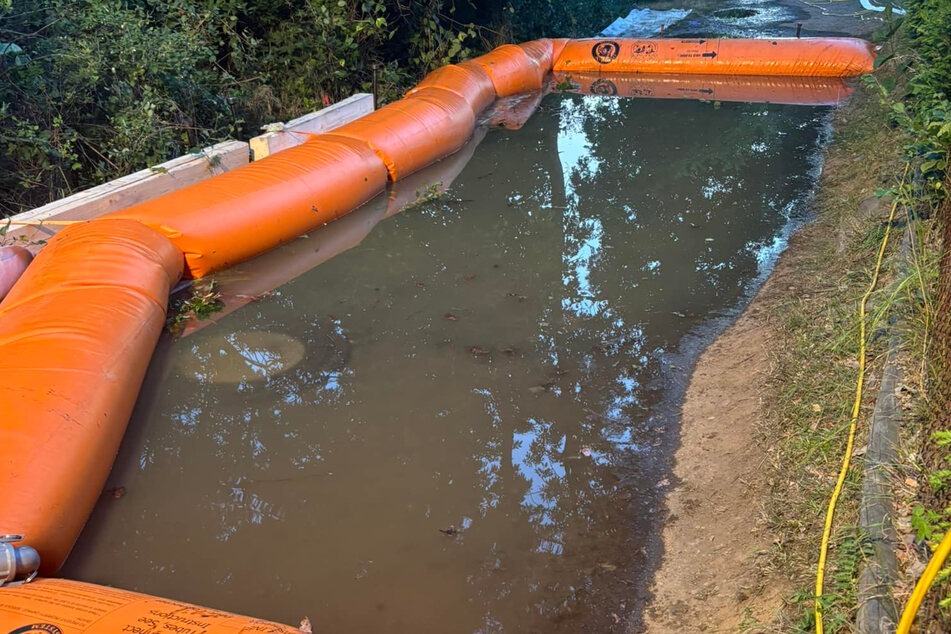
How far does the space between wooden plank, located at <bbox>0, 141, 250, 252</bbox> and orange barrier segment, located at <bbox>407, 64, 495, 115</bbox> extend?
2400 mm

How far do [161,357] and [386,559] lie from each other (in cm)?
195

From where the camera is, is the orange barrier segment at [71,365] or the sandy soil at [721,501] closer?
the sandy soil at [721,501]

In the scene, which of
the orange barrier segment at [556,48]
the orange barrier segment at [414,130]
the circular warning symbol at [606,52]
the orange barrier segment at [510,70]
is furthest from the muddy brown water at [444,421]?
the orange barrier segment at [556,48]

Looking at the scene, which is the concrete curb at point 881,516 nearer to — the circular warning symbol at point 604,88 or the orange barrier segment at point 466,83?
the orange barrier segment at point 466,83

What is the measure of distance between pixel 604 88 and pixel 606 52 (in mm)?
940

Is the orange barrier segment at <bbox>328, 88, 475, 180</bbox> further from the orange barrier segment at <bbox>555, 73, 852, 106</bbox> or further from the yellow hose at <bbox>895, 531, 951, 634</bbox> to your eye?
the yellow hose at <bbox>895, 531, 951, 634</bbox>

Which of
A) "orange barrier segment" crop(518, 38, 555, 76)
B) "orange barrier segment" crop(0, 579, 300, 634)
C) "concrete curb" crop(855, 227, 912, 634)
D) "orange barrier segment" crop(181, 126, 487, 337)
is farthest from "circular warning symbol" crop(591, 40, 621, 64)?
"orange barrier segment" crop(0, 579, 300, 634)

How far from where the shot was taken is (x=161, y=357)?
4.16 metres

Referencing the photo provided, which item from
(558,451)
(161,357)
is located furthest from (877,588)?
(161,357)

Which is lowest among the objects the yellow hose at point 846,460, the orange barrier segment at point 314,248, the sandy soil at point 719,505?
the sandy soil at point 719,505

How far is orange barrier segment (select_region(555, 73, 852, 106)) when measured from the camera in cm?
927

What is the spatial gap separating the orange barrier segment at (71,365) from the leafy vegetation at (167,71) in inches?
52.6

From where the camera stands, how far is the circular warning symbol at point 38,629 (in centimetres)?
202

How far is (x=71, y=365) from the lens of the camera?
3234 mm
